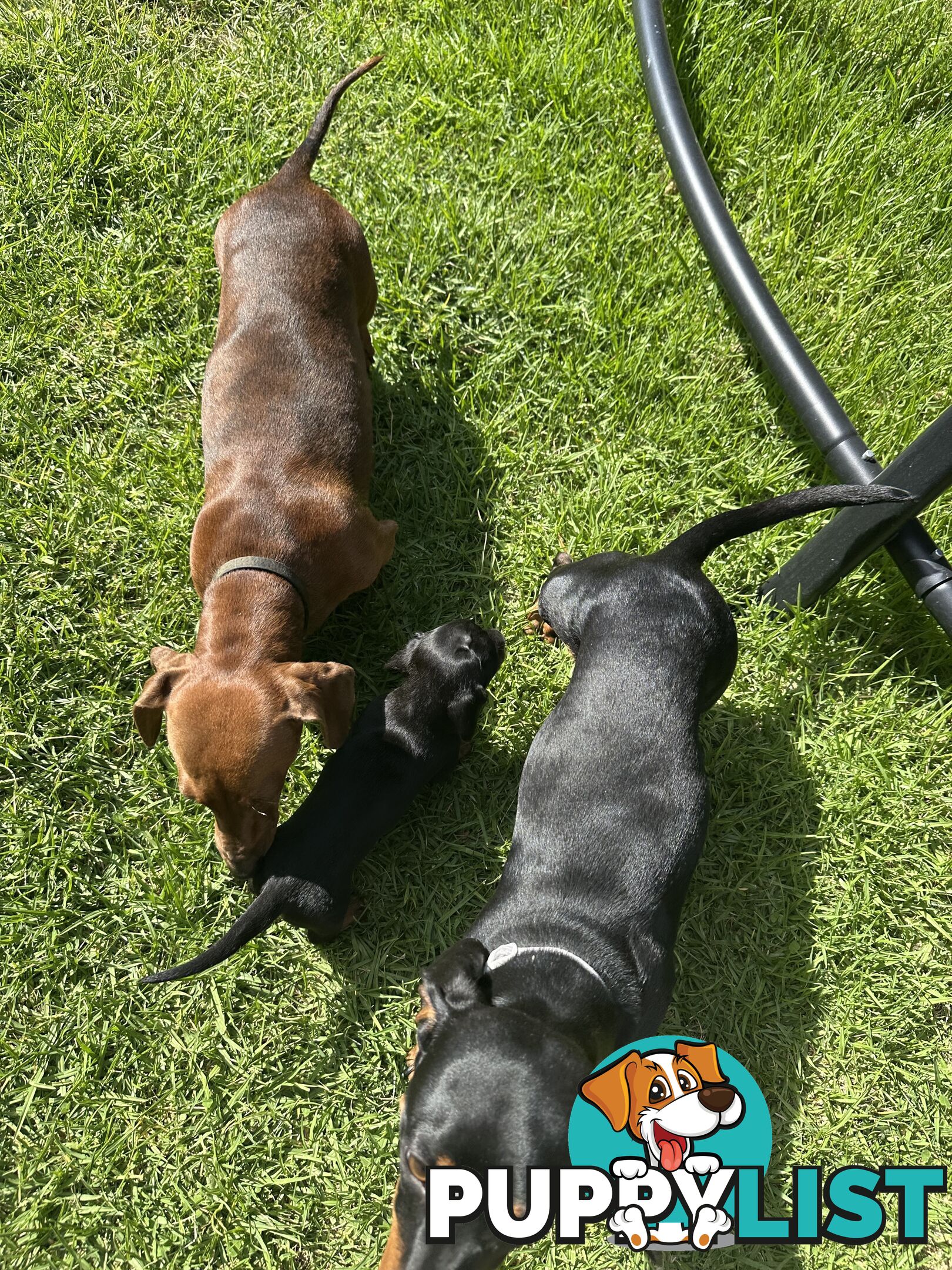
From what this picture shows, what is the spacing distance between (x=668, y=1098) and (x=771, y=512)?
184cm

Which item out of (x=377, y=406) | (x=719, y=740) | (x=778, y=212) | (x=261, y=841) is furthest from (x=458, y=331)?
(x=261, y=841)

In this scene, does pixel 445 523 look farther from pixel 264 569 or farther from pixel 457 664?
pixel 264 569

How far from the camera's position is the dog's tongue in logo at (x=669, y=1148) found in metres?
2.68

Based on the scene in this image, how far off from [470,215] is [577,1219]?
14.0 ft

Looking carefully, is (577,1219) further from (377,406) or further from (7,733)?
(377,406)

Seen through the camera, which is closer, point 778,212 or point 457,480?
point 457,480

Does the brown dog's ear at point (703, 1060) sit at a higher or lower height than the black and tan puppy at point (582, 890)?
lower

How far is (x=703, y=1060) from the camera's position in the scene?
2994 millimetres

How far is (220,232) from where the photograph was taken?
397cm

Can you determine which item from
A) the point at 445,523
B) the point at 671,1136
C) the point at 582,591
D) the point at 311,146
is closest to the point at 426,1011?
the point at 671,1136

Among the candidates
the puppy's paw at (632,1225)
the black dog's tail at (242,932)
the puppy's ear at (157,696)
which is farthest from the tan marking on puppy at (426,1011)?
the puppy's ear at (157,696)

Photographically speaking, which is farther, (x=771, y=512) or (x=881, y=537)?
(x=881, y=537)

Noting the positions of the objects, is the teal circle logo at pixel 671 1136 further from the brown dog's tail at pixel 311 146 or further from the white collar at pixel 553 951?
the brown dog's tail at pixel 311 146

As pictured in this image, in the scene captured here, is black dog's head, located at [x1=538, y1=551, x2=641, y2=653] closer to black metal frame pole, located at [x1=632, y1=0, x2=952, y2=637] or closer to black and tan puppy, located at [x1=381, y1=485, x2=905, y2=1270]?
black and tan puppy, located at [x1=381, y1=485, x2=905, y2=1270]
